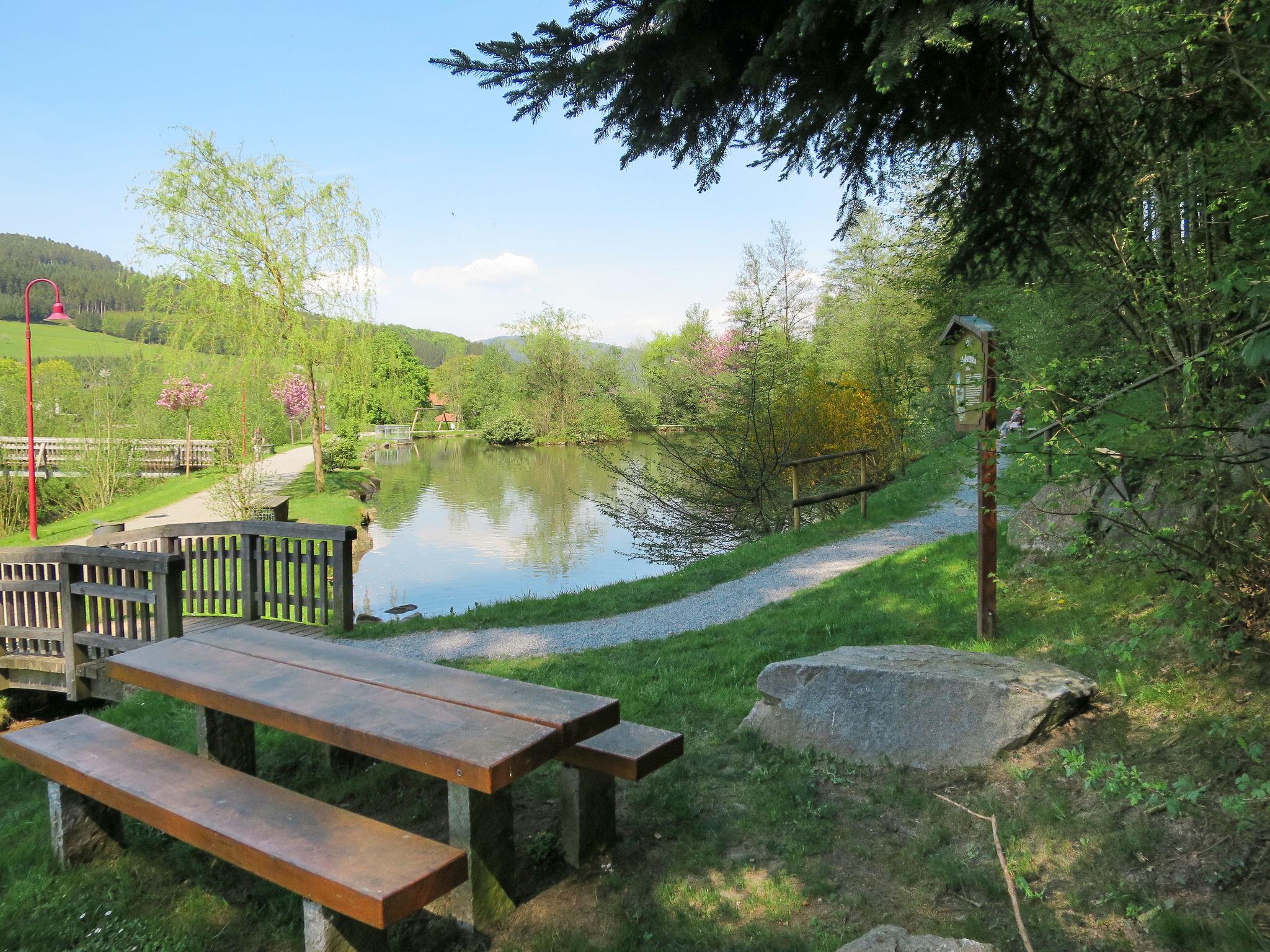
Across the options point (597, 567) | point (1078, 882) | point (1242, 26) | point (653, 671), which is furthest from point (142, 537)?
point (1242, 26)

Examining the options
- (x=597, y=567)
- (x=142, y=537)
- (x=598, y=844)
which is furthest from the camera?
(x=597, y=567)

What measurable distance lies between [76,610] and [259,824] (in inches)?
240

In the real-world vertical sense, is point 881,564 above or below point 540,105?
below

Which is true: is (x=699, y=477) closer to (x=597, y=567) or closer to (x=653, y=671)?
(x=597, y=567)

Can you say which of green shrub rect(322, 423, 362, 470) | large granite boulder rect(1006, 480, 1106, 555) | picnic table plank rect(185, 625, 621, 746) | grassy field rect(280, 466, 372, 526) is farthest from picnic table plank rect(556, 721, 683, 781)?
green shrub rect(322, 423, 362, 470)

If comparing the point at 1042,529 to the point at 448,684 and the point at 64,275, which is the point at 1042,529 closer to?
Result: the point at 448,684

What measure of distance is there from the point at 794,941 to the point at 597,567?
42.0 feet

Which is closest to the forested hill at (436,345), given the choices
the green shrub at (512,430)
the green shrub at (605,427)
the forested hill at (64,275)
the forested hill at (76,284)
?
the forested hill at (76,284)

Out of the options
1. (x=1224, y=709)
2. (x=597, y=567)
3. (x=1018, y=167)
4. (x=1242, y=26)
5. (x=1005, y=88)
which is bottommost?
(x=597, y=567)

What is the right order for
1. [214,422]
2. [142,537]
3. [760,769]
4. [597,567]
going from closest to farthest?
[760,769] → [142,537] → [597,567] → [214,422]

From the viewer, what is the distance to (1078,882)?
266 cm

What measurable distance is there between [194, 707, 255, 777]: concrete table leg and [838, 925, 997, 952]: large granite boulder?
111 inches

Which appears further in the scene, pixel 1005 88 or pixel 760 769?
pixel 760 769

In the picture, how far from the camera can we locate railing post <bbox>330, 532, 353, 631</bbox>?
8023 millimetres
